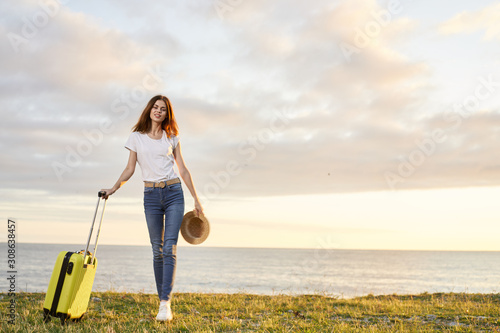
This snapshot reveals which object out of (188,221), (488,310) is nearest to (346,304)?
(488,310)

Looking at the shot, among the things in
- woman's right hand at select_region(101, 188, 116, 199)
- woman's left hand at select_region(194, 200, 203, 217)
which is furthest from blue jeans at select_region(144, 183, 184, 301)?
woman's right hand at select_region(101, 188, 116, 199)

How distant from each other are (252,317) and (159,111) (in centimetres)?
306

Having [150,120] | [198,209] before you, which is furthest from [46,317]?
[150,120]

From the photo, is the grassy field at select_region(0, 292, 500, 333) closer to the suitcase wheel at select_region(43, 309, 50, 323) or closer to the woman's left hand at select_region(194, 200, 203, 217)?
the suitcase wheel at select_region(43, 309, 50, 323)

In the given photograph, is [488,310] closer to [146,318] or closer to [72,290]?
[146,318]

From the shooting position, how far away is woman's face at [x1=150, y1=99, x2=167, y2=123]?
17.8 ft

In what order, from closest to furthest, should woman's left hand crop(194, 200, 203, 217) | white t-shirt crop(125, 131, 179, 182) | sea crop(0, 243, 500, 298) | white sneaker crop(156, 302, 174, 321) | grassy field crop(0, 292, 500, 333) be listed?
grassy field crop(0, 292, 500, 333) < white sneaker crop(156, 302, 174, 321) < white t-shirt crop(125, 131, 179, 182) < woman's left hand crop(194, 200, 203, 217) < sea crop(0, 243, 500, 298)

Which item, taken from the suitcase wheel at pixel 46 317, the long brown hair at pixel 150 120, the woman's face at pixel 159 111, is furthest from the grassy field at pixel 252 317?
the woman's face at pixel 159 111

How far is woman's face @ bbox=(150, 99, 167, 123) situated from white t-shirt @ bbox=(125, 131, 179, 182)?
0.24 meters

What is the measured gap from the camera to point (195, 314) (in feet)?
20.2

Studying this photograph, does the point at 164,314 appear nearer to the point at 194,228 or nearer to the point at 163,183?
the point at 194,228

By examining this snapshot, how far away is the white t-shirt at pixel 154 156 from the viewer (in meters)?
5.31

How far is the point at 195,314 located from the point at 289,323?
1.40 metres

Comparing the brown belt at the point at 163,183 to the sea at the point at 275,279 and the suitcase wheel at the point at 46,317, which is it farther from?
the sea at the point at 275,279
